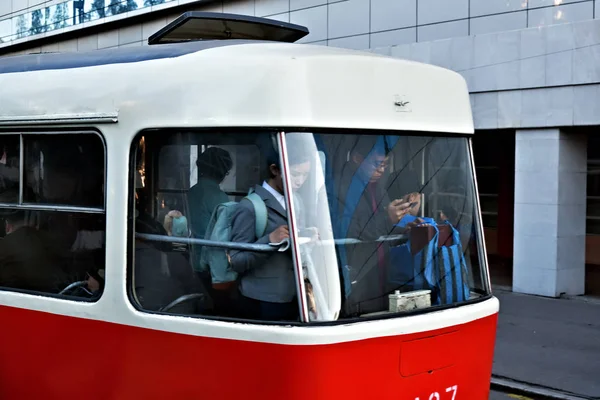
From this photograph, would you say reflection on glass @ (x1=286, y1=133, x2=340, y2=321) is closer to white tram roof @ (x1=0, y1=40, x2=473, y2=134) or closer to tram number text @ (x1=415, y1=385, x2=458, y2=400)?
white tram roof @ (x1=0, y1=40, x2=473, y2=134)

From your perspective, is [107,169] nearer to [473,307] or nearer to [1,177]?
[1,177]

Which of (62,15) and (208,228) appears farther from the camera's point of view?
(62,15)

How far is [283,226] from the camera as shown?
3.98 metres

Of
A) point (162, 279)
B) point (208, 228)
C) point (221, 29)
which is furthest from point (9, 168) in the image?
point (221, 29)

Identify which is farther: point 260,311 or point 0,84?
point 0,84

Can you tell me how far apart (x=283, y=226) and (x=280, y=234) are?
0.04 m

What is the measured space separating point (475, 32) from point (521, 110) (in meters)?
1.74

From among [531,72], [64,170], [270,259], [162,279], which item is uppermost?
[531,72]

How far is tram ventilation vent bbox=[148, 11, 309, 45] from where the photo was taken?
581 centimetres

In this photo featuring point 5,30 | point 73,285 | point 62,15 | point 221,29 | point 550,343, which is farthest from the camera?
point 5,30

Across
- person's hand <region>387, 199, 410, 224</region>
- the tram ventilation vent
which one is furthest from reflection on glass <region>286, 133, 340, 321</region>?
the tram ventilation vent

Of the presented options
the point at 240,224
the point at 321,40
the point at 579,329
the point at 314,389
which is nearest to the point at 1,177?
the point at 240,224

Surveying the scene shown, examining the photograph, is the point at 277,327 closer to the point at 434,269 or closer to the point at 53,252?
the point at 434,269

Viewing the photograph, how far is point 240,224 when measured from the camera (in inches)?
161
